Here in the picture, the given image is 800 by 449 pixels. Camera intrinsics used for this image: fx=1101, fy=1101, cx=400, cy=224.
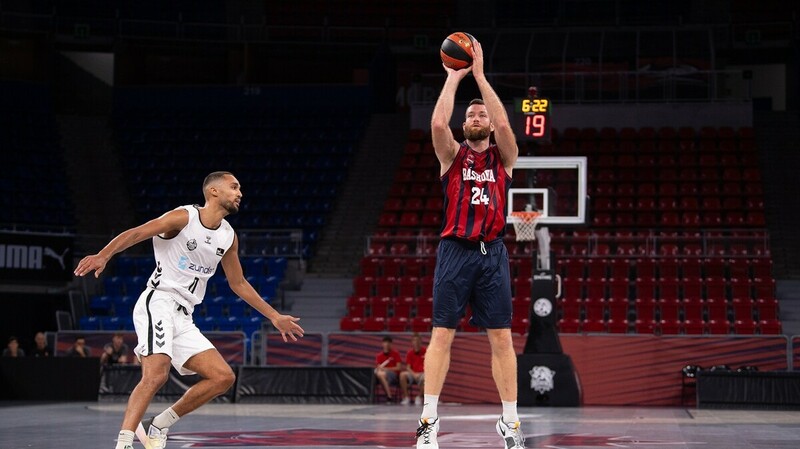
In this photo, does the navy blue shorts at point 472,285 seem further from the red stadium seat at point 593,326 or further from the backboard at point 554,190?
the red stadium seat at point 593,326

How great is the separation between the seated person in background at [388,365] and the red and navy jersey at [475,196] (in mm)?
11145

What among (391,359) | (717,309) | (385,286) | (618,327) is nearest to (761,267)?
(717,309)

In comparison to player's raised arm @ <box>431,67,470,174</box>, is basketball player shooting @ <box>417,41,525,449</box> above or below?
below

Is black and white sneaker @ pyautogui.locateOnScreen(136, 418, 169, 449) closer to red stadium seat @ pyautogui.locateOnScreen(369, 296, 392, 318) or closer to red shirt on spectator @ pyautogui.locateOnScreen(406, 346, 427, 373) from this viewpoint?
red shirt on spectator @ pyautogui.locateOnScreen(406, 346, 427, 373)

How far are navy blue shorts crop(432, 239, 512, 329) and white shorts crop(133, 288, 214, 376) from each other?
1.83 metres

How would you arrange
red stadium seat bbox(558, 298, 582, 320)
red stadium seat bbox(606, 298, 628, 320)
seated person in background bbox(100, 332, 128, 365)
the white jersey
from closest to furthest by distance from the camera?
the white jersey < seated person in background bbox(100, 332, 128, 365) < red stadium seat bbox(606, 298, 628, 320) < red stadium seat bbox(558, 298, 582, 320)

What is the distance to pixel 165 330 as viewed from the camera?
307 inches

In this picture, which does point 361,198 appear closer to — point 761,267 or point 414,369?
point 414,369

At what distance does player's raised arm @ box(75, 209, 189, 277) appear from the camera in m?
6.98

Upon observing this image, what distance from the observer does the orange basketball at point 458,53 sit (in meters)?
7.48

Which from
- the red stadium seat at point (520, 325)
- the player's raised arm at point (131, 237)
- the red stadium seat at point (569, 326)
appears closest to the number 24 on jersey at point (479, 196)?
the player's raised arm at point (131, 237)

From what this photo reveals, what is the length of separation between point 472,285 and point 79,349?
44.4 ft

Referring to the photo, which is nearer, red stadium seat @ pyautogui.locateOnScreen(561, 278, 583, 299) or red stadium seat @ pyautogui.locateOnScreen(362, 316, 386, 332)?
red stadium seat @ pyautogui.locateOnScreen(362, 316, 386, 332)

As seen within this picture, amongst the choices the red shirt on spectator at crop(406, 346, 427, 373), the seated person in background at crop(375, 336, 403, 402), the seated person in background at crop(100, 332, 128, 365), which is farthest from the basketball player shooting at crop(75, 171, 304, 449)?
the seated person in background at crop(100, 332, 128, 365)
